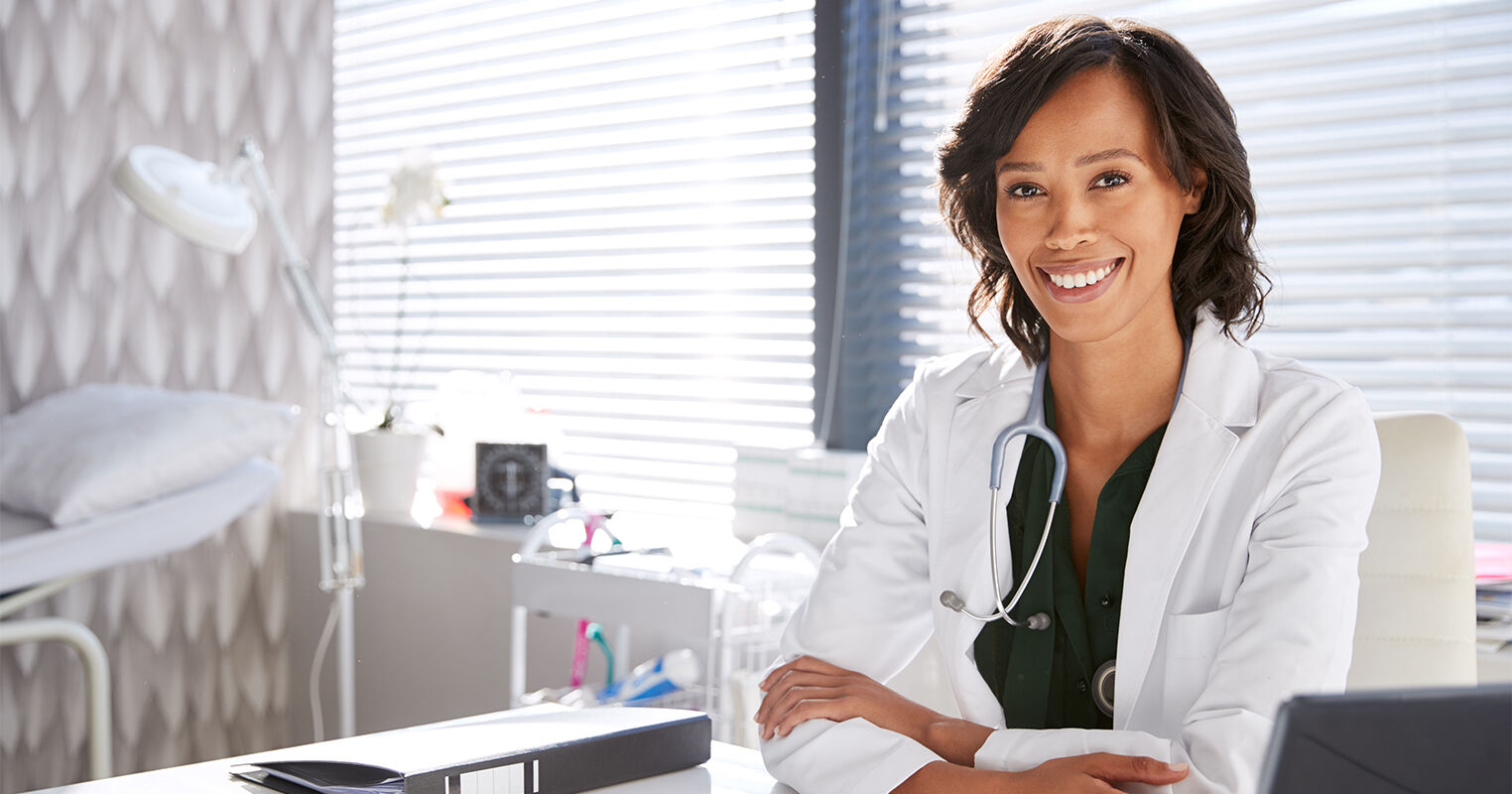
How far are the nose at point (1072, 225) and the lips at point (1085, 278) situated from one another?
0.07ft

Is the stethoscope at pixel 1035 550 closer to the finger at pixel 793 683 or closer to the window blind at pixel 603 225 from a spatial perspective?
the finger at pixel 793 683

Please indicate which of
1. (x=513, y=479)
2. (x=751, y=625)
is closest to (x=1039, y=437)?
(x=751, y=625)

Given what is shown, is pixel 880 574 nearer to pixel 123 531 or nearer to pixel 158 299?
pixel 123 531

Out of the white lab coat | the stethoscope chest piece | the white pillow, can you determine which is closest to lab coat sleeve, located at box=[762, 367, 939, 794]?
the white lab coat

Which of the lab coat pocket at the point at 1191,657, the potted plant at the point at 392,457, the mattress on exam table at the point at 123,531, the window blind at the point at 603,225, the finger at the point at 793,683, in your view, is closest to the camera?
the lab coat pocket at the point at 1191,657

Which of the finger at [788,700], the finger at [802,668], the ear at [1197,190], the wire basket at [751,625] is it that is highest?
the ear at [1197,190]

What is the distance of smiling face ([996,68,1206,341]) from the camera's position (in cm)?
129

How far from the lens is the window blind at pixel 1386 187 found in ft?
6.21

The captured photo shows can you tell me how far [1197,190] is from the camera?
1.37 metres

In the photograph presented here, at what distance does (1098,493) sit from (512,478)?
5.37 ft

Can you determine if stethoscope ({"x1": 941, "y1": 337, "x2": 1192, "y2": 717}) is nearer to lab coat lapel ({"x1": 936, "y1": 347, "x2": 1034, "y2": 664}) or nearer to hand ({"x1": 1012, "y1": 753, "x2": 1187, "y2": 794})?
lab coat lapel ({"x1": 936, "y1": 347, "x2": 1034, "y2": 664})

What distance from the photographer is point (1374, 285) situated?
78.4 inches

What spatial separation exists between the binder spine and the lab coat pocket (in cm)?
43

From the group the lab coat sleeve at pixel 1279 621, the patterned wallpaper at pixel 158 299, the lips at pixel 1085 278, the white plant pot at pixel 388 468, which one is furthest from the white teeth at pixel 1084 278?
the patterned wallpaper at pixel 158 299
